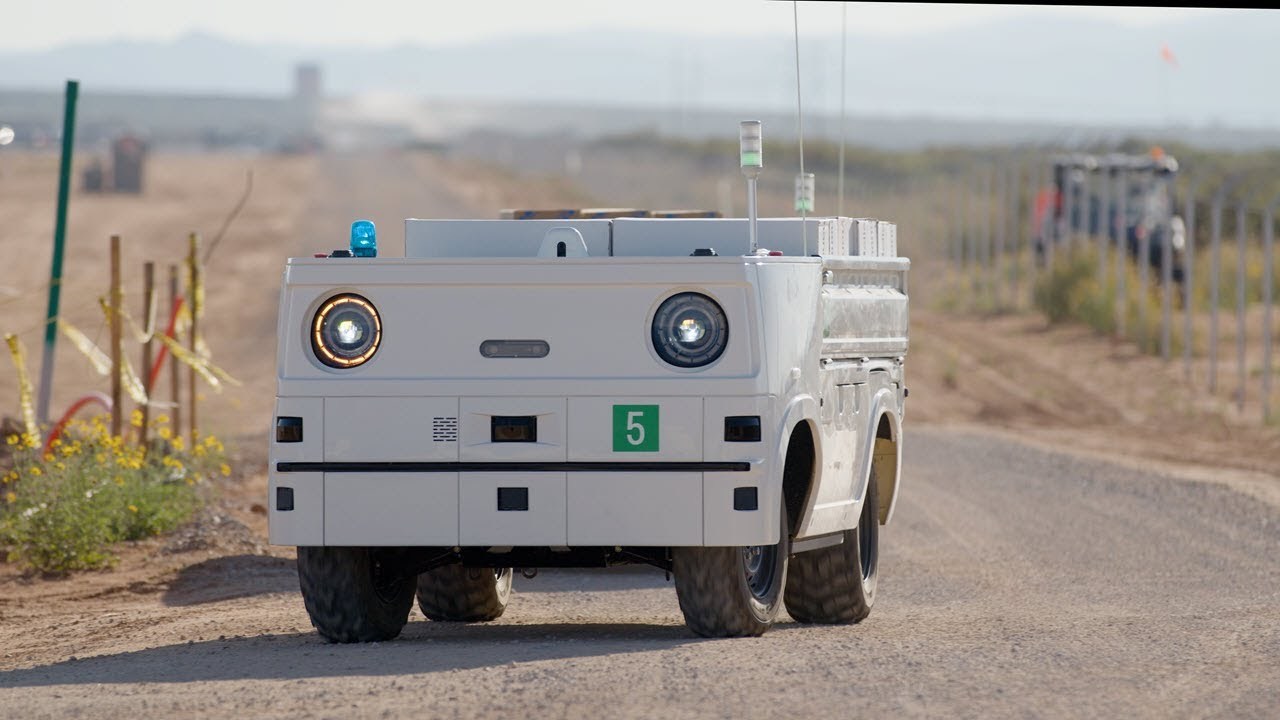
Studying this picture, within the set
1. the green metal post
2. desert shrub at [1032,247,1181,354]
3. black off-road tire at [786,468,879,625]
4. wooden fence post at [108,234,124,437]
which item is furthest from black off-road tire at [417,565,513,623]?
desert shrub at [1032,247,1181,354]

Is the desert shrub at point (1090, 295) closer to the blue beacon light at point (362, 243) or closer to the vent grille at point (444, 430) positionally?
the blue beacon light at point (362, 243)

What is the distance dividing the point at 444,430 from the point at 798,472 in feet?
5.14

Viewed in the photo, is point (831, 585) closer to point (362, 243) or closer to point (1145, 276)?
point (362, 243)

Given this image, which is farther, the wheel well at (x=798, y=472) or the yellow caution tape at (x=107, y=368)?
the yellow caution tape at (x=107, y=368)

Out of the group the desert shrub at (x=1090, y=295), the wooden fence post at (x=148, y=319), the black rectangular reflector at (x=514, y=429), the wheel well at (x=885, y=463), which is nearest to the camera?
the black rectangular reflector at (x=514, y=429)

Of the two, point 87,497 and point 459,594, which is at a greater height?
point 87,497

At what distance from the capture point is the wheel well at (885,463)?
10164 millimetres

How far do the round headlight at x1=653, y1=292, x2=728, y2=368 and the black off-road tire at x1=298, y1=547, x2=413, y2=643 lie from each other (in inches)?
59.4

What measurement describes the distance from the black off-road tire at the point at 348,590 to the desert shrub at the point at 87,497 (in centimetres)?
465

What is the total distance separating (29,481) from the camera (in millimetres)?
13125

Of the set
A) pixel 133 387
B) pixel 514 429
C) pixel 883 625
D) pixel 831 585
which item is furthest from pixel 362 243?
pixel 133 387

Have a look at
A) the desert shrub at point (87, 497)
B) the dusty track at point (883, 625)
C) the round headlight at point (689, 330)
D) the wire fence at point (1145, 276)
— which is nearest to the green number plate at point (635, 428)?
the round headlight at point (689, 330)

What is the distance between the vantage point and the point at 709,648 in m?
7.90

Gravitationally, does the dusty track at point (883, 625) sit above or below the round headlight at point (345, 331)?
below
